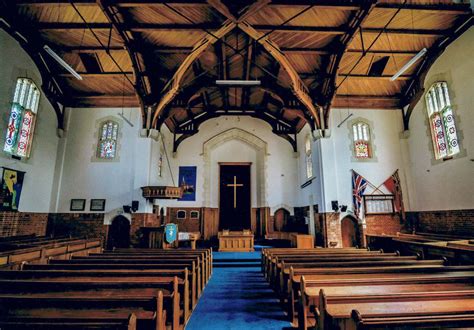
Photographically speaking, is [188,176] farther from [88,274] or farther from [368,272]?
[368,272]

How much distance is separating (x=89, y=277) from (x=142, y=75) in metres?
7.24

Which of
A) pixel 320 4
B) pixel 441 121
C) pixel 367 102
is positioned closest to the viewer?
pixel 320 4

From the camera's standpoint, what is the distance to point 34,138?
8.09 metres

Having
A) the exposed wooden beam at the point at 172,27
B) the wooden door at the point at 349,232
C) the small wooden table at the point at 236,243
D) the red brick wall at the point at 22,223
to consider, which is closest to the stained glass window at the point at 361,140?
the wooden door at the point at 349,232

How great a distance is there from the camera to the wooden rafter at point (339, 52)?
611 centimetres

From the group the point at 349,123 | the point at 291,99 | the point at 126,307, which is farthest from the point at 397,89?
the point at 126,307

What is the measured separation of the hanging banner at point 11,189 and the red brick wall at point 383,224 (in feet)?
38.7

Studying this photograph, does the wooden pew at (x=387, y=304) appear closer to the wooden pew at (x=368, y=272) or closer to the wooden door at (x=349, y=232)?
the wooden pew at (x=368, y=272)

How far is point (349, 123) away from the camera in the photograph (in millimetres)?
9648

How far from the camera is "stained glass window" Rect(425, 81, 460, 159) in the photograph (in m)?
7.46

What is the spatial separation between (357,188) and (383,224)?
169cm

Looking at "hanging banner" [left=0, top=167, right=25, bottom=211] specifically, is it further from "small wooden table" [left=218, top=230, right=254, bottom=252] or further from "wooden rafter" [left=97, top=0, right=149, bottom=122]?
"small wooden table" [left=218, top=230, right=254, bottom=252]

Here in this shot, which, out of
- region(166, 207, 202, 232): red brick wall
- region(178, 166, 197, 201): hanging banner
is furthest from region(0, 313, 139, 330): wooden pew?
region(178, 166, 197, 201): hanging banner

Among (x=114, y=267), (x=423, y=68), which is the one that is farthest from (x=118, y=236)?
(x=423, y=68)
